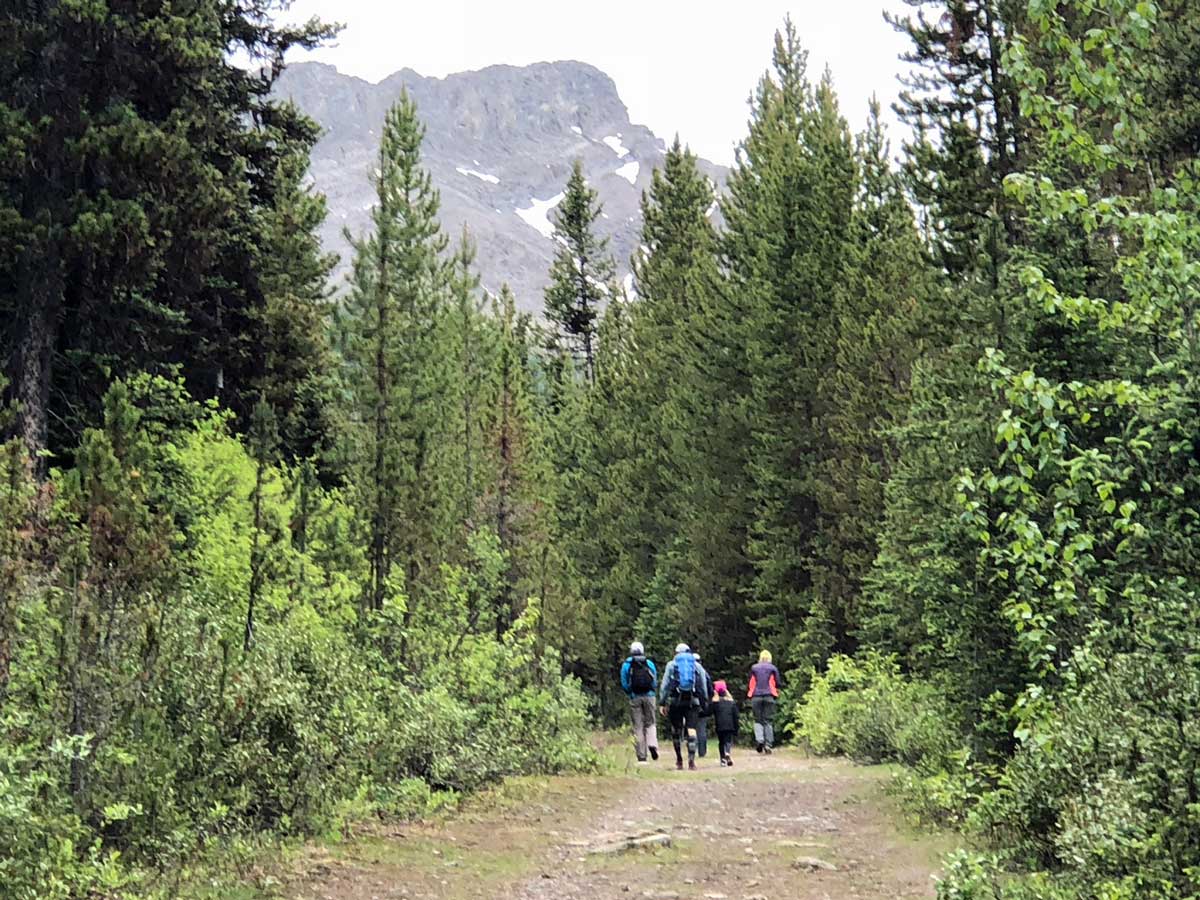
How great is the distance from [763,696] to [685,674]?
330cm

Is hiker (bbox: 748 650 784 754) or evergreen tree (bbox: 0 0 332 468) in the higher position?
evergreen tree (bbox: 0 0 332 468)

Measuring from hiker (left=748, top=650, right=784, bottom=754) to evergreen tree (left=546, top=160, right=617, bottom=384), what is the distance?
3056 cm

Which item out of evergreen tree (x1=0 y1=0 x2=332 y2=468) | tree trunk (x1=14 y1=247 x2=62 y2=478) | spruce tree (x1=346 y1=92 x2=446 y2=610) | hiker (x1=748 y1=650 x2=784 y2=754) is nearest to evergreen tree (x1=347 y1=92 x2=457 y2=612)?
spruce tree (x1=346 y1=92 x2=446 y2=610)

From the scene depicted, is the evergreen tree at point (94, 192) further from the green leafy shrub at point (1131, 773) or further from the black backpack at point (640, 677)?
the green leafy shrub at point (1131, 773)

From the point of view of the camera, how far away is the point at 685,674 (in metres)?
19.0

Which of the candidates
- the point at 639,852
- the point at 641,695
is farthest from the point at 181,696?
the point at 641,695

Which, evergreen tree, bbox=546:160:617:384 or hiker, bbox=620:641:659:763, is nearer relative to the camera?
hiker, bbox=620:641:659:763

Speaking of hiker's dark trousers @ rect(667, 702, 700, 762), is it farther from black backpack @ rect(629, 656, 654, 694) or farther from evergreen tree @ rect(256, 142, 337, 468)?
evergreen tree @ rect(256, 142, 337, 468)

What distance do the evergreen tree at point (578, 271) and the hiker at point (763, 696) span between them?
30562 mm

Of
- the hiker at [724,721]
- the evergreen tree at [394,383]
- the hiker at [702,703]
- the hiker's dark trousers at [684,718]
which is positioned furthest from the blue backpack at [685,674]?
the evergreen tree at [394,383]

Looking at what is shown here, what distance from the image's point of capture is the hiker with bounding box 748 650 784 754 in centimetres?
2160

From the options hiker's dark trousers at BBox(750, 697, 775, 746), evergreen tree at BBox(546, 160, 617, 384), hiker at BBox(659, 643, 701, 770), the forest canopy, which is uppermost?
evergreen tree at BBox(546, 160, 617, 384)

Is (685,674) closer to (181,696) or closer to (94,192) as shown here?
(94,192)

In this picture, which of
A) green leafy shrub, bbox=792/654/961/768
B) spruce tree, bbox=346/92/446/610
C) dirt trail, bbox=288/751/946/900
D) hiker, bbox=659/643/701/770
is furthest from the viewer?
hiker, bbox=659/643/701/770
